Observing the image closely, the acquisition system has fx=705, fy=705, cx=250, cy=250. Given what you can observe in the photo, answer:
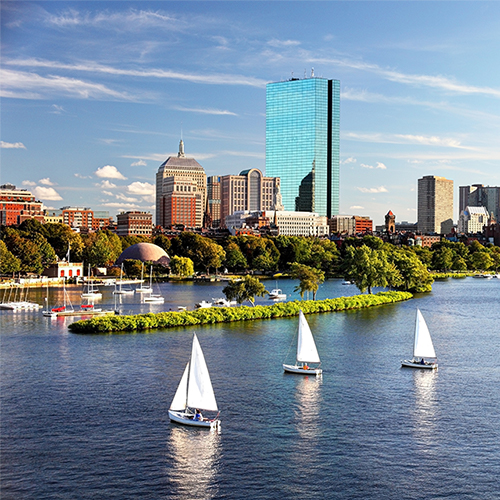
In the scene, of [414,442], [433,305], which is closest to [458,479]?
[414,442]

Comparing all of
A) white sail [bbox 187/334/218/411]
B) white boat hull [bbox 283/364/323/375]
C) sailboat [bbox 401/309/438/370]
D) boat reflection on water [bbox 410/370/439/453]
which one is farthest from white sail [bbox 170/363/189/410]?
sailboat [bbox 401/309/438/370]

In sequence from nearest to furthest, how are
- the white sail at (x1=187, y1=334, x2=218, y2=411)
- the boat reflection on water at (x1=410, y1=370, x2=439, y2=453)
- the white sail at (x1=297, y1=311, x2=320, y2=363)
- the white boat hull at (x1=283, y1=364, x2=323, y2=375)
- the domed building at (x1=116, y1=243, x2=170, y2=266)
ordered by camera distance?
1. the boat reflection on water at (x1=410, y1=370, x2=439, y2=453)
2. the white sail at (x1=187, y1=334, x2=218, y2=411)
3. the white boat hull at (x1=283, y1=364, x2=323, y2=375)
4. the white sail at (x1=297, y1=311, x2=320, y2=363)
5. the domed building at (x1=116, y1=243, x2=170, y2=266)

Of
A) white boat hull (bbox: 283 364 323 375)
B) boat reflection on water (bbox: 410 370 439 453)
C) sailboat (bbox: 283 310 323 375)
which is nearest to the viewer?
boat reflection on water (bbox: 410 370 439 453)

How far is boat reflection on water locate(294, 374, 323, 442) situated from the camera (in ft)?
133

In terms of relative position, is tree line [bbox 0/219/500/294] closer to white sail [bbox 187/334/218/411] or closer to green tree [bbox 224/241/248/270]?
green tree [bbox 224/241/248/270]

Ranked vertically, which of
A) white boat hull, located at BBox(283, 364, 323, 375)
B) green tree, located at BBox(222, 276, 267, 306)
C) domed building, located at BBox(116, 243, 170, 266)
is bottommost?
white boat hull, located at BBox(283, 364, 323, 375)

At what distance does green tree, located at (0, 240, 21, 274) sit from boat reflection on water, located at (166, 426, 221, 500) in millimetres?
103885

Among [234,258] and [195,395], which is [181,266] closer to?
[234,258]

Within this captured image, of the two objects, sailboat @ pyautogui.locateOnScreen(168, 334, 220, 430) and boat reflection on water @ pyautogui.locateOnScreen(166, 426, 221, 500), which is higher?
sailboat @ pyautogui.locateOnScreen(168, 334, 220, 430)

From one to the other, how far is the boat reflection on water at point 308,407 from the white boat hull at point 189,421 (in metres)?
4.84

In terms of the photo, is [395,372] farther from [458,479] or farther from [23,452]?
[23,452]

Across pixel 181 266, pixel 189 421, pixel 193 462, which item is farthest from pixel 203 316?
pixel 181 266

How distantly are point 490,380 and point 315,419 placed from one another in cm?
1813

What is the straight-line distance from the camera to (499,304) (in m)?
111
